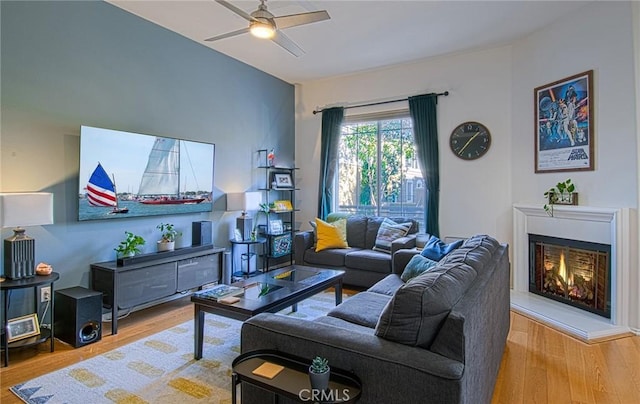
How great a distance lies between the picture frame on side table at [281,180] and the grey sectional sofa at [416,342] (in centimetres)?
391

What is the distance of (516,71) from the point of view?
14.5 feet

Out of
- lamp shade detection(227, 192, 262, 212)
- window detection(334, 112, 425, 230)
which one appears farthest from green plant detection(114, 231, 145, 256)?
window detection(334, 112, 425, 230)

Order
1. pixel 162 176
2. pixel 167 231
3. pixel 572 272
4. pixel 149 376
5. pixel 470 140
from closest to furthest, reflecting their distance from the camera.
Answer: pixel 149 376 → pixel 572 272 → pixel 162 176 → pixel 167 231 → pixel 470 140

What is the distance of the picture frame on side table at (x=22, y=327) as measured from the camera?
8.61 ft

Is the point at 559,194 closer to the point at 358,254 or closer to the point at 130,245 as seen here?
the point at 358,254

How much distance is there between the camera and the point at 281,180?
5645 millimetres

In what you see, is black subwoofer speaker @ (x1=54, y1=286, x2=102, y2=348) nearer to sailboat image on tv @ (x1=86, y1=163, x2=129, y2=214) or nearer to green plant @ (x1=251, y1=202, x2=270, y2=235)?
sailboat image on tv @ (x1=86, y1=163, x2=129, y2=214)

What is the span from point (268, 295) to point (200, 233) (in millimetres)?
1785

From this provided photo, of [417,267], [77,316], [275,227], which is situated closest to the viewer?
[77,316]

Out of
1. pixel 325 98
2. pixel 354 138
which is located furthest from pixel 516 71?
pixel 325 98

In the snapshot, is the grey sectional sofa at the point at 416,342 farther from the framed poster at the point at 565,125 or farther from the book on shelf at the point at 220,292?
the framed poster at the point at 565,125

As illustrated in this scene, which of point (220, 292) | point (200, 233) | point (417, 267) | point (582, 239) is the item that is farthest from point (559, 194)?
point (200, 233)

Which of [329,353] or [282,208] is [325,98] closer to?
[282,208]

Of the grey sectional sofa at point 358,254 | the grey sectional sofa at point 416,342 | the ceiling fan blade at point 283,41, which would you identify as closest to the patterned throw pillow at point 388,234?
the grey sectional sofa at point 358,254
